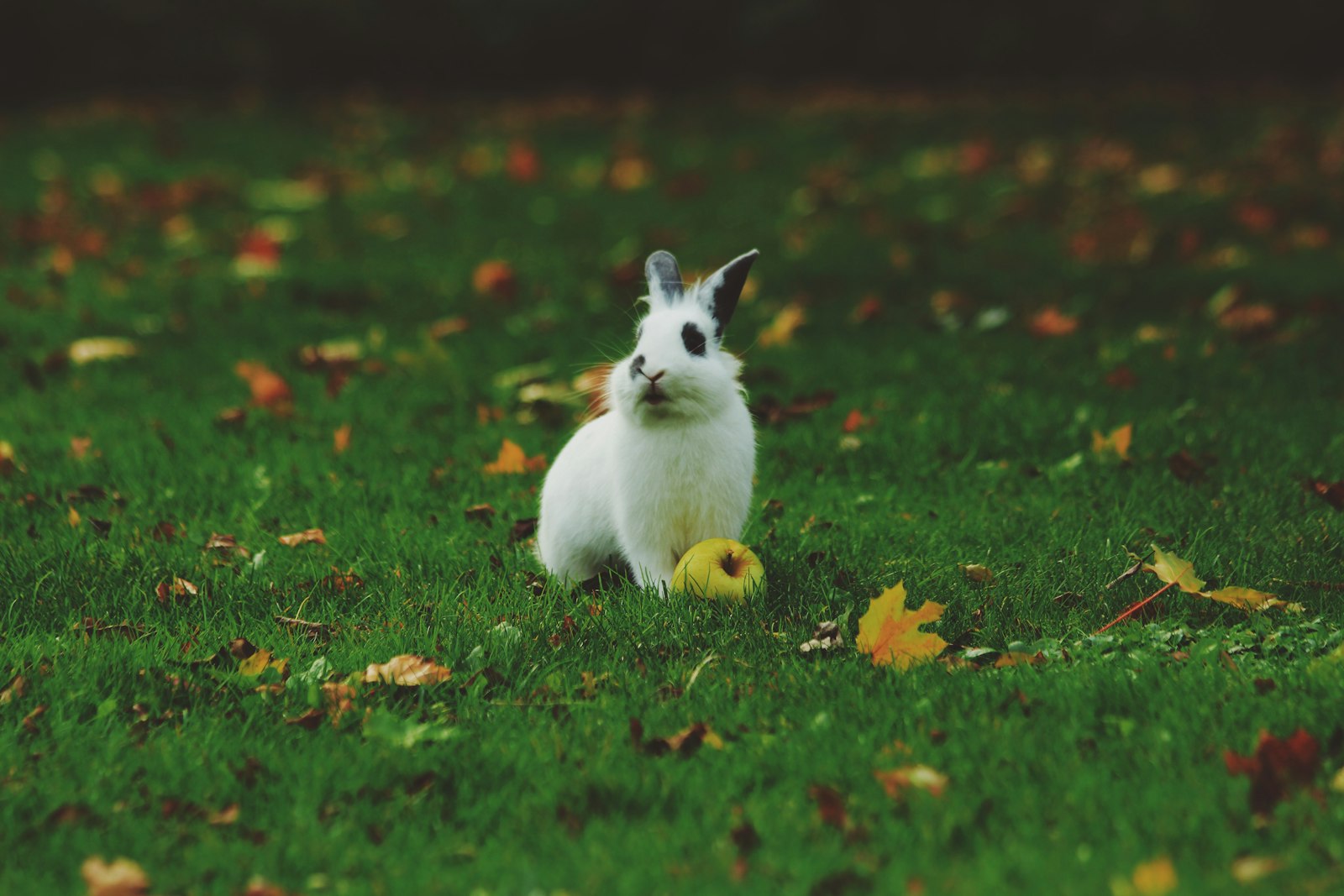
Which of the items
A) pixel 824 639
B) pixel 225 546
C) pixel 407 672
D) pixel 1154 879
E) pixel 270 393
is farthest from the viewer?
pixel 270 393

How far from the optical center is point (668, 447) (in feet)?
10.9

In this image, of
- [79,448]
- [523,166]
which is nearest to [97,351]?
[79,448]

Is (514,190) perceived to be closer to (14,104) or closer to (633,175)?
(633,175)

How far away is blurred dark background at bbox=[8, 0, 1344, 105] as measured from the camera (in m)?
13.4

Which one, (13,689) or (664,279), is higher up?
(664,279)

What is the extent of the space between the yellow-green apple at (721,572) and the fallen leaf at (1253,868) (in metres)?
1.38

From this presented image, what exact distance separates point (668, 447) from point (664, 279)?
0.46m

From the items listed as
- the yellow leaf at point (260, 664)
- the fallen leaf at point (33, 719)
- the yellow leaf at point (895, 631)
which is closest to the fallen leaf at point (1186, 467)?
the yellow leaf at point (895, 631)

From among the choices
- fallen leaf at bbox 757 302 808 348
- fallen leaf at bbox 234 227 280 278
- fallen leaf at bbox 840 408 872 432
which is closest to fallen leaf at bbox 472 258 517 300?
fallen leaf at bbox 234 227 280 278

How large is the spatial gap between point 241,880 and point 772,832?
914 millimetres

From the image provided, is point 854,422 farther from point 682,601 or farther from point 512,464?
point 682,601

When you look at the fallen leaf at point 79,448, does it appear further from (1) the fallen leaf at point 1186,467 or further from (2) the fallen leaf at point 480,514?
(1) the fallen leaf at point 1186,467

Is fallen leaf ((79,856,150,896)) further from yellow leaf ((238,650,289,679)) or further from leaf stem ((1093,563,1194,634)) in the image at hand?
leaf stem ((1093,563,1194,634))

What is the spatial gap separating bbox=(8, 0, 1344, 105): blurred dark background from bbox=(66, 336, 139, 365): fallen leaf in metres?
8.47
